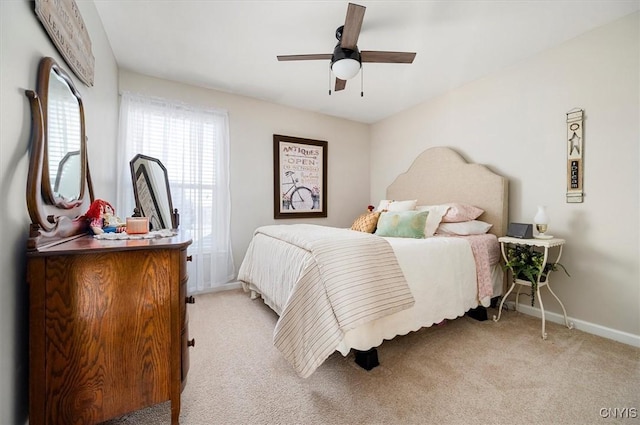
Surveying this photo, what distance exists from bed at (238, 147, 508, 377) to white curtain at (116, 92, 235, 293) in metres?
0.60

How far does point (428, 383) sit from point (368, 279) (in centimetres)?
69

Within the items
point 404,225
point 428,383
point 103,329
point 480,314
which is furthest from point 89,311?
point 480,314

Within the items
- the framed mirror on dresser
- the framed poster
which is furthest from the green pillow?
the framed mirror on dresser

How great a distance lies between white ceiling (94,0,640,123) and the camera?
1921mm

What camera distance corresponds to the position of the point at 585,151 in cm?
221

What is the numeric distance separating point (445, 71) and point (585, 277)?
236cm

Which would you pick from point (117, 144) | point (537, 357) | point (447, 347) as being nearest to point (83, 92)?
point (117, 144)

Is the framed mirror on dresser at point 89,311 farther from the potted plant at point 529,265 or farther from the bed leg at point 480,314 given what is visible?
the potted plant at point 529,265

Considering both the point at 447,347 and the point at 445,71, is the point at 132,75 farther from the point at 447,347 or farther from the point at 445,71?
the point at 447,347

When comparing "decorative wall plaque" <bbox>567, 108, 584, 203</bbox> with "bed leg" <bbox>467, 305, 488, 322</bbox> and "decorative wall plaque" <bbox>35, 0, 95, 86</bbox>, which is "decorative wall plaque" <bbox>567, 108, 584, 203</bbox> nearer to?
"bed leg" <bbox>467, 305, 488, 322</bbox>

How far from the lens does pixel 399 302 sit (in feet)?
5.44

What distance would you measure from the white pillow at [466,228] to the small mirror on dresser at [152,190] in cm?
276

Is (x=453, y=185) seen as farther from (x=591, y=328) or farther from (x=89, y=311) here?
(x=89, y=311)

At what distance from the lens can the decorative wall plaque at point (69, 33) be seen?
1.12m
